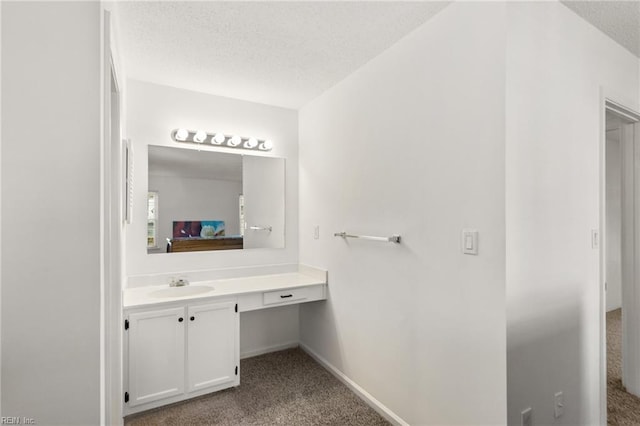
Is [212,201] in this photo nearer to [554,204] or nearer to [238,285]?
[238,285]

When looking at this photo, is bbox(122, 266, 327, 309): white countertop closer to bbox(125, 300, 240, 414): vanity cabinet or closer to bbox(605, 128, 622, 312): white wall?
bbox(125, 300, 240, 414): vanity cabinet

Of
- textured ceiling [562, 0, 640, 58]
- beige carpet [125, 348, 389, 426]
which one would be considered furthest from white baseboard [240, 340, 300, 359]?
textured ceiling [562, 0, 640, 58]

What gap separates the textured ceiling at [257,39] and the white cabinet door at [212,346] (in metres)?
1.70

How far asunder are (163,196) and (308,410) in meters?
1.96

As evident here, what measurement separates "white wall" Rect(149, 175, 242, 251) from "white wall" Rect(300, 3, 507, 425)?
3.04ft

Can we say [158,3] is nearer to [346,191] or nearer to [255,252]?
[346,191]

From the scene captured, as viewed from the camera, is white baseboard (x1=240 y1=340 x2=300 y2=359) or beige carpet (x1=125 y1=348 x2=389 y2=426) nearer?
beige carpet (x1=125 y1=348 x2=389 y2=426)

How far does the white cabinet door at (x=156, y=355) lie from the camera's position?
2086 millimetres

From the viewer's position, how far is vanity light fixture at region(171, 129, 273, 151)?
2703 millimetres

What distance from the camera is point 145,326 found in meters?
2.12

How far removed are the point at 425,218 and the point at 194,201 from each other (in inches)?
77.9

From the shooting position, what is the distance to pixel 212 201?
9.56 feet

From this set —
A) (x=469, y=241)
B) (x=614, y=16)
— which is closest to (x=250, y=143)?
(x=469, y=241)

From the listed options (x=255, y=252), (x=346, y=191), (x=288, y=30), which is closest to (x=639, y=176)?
(x=346, y=191)
